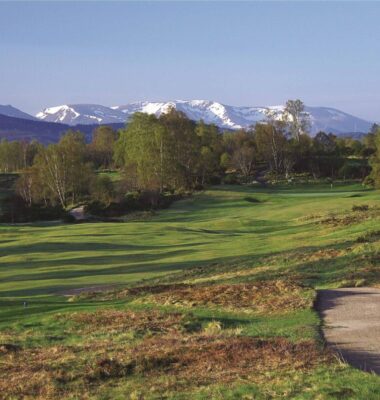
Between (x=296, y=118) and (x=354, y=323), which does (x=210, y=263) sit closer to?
(x=354, y=323)

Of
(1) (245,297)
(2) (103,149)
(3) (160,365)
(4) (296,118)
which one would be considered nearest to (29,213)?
(1) (245,297)

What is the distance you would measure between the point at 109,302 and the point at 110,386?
13.4 meters

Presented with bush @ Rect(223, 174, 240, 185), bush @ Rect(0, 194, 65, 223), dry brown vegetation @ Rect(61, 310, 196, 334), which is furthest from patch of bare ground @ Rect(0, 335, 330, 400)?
bush @ Rect(223, 174, 240, 185)

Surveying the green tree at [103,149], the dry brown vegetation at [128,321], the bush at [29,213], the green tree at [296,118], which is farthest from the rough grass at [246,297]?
Answer: the green tree at [103,149]

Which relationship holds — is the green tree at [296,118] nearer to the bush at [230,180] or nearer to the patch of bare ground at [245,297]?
the bush at [230,180]

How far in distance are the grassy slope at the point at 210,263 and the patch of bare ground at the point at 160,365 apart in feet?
2.27

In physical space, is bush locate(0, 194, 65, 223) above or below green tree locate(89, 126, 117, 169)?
below

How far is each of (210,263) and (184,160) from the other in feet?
245

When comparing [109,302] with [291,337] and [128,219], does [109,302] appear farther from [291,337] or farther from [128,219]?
[128,219]

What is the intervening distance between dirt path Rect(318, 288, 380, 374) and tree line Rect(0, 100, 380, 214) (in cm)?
6446

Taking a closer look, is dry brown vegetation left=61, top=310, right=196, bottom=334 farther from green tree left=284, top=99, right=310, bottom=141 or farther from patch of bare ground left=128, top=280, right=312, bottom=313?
green tree left=284, top=99, right=310, bottom=141

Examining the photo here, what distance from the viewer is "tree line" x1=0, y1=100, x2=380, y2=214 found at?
9875cm

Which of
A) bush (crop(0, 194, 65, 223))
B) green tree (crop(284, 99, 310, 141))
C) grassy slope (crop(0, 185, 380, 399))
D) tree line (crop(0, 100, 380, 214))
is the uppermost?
green tree (crop(284, 99, 310, 141))

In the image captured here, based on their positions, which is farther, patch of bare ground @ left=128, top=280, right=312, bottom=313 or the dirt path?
patch of bare ground @ left=128, top=280, right=312, bottom=313
